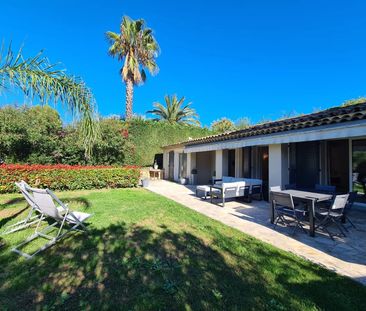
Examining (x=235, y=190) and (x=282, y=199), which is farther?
(x=235, y=190)

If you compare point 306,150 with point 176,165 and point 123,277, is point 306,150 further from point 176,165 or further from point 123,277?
Answer: point 176,165

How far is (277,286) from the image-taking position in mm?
3629

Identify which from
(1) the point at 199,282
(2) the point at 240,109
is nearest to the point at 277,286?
(1) the point at 199,282

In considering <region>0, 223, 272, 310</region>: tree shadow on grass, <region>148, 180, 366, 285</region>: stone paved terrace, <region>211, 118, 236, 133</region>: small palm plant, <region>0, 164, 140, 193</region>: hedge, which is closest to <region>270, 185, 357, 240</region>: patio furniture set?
<region>148, 180, 366, 285</region>: stone paved terrace

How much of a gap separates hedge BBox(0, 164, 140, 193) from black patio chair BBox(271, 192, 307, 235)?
11.4 meters

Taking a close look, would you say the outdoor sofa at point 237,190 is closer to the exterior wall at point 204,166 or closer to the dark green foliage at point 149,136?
the exterior wall at point 204,166

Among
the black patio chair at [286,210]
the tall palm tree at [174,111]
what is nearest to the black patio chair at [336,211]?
the black patio chair at [286,210]

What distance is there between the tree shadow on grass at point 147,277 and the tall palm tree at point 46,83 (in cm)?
306

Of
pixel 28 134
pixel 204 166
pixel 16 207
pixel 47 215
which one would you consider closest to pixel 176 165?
pixel 204 166

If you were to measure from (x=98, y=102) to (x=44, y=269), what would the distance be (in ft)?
13.5

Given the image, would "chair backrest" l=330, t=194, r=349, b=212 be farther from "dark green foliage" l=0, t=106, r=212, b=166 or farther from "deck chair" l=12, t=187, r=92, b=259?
"dark green foliage" l=0, t=106, r=212, b=166

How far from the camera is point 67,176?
46.0 feet

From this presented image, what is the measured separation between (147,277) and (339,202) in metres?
5.63

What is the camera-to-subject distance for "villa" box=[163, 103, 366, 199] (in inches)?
300
